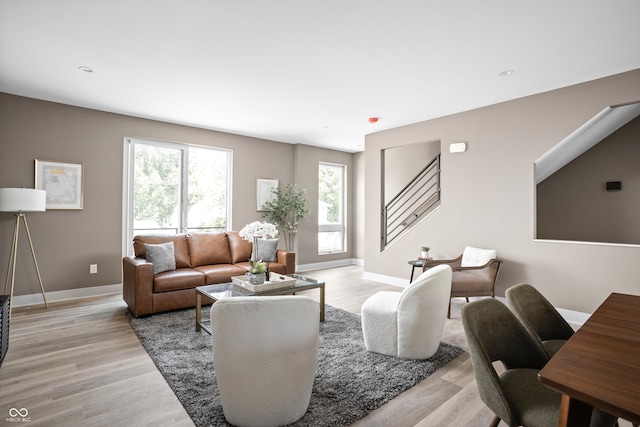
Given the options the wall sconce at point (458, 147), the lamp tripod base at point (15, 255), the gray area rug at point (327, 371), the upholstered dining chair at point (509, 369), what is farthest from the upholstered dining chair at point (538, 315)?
the lamp tripod base at point (15, 255)

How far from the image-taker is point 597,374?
973 mm

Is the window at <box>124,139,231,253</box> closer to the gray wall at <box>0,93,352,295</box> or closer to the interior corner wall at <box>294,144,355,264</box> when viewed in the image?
the gray wall at <box>0,93,352,295</box>

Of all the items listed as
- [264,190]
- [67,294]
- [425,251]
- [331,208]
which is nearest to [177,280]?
[67,294]

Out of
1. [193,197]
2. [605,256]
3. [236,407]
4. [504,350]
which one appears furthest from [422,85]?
[193,197]

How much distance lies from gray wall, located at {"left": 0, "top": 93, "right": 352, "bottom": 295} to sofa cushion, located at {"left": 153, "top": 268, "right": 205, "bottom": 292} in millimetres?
1497

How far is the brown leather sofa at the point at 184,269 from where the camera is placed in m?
3.69

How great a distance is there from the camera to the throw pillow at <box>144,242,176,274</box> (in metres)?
4.03

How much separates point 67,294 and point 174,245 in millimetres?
1593

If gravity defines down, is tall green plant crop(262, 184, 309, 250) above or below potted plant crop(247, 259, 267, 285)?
above

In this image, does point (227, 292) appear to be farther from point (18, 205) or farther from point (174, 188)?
point (174, 188)

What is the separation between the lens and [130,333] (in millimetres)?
3281

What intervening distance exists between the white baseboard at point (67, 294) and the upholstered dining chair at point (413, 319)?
158 inches

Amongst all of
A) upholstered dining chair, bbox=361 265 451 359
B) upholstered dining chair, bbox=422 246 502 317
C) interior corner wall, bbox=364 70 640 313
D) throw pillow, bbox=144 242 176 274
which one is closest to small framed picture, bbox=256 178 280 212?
throw pillow, bbox=144 242 176 274

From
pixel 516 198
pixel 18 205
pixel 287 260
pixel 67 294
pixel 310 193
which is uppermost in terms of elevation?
pixel 310 193
